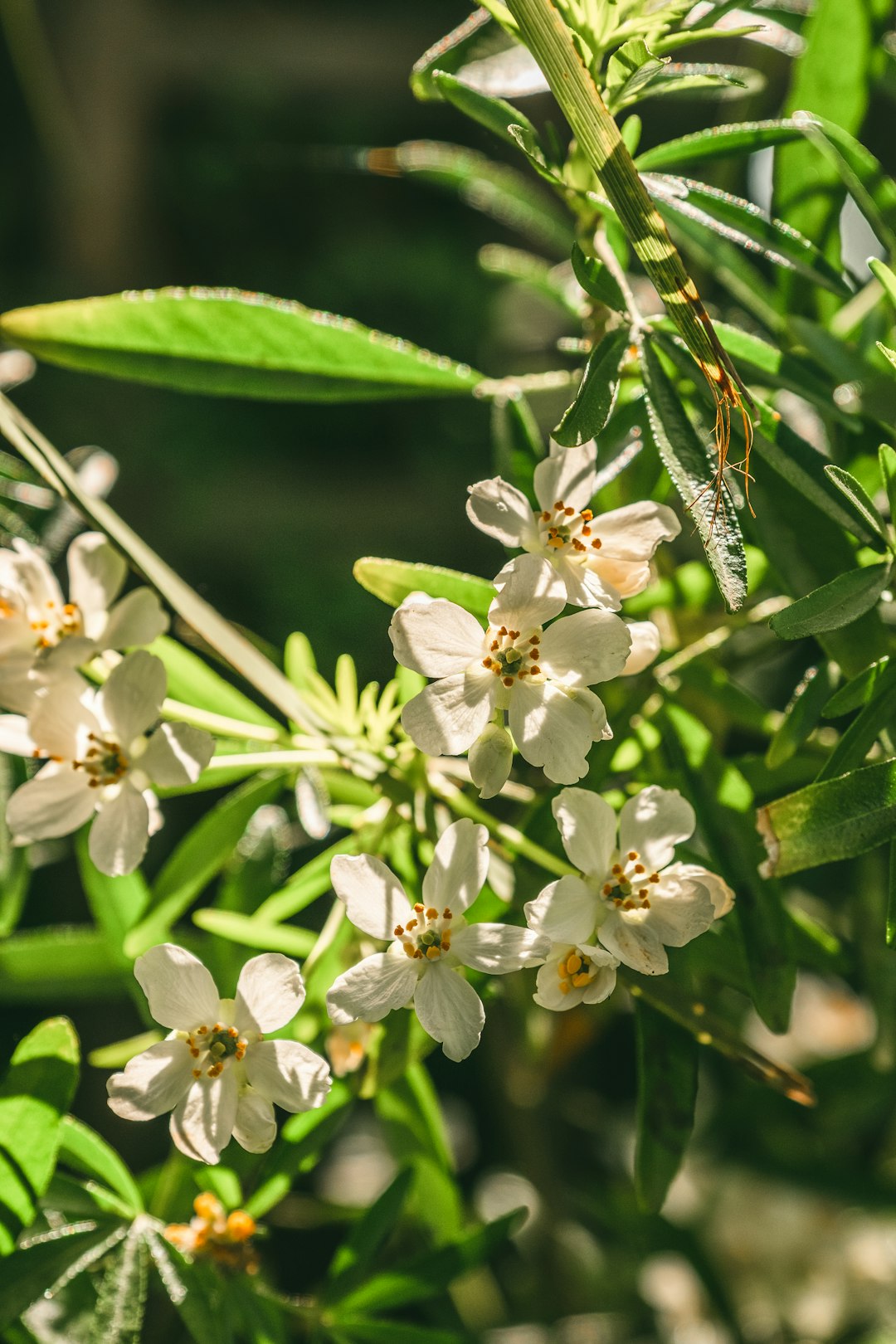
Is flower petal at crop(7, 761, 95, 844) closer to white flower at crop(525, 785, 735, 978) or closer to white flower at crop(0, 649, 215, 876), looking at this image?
white flower at crop(0, 649, 215, 876)

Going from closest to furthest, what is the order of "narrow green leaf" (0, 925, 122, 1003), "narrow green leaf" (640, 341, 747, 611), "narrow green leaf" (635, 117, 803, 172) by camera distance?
"narrow green leaf" (640, 341, 747, 611)
"narrow green leaf" (635, 117, 803, 172)
"narrow green leaf" (0, 925, 122, 1003)

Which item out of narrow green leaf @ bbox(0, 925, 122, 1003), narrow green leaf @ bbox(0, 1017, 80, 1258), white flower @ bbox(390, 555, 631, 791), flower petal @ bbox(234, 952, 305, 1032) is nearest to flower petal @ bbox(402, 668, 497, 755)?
white flower @ bbox(390, 555, 631, 791)

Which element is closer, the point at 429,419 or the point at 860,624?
the point at 860,624

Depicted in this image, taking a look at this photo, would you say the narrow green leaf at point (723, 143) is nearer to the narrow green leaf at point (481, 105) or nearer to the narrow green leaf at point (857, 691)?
the narrow green leaf at point (481, 105)

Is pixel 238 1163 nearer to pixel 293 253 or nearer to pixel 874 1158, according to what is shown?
pixel 874 1158

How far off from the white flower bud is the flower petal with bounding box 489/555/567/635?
0.04m

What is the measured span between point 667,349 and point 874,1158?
2.45ft

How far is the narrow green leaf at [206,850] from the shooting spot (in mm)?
521

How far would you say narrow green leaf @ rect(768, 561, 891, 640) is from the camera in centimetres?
37

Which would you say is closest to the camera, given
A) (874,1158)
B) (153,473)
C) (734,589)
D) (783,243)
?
(734,589)

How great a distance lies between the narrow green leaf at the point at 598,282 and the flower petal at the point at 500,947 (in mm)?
244

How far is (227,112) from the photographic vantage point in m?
1.39

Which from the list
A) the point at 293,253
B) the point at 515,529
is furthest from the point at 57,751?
the point at 293,253

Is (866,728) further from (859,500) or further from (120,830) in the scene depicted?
(120,830)
